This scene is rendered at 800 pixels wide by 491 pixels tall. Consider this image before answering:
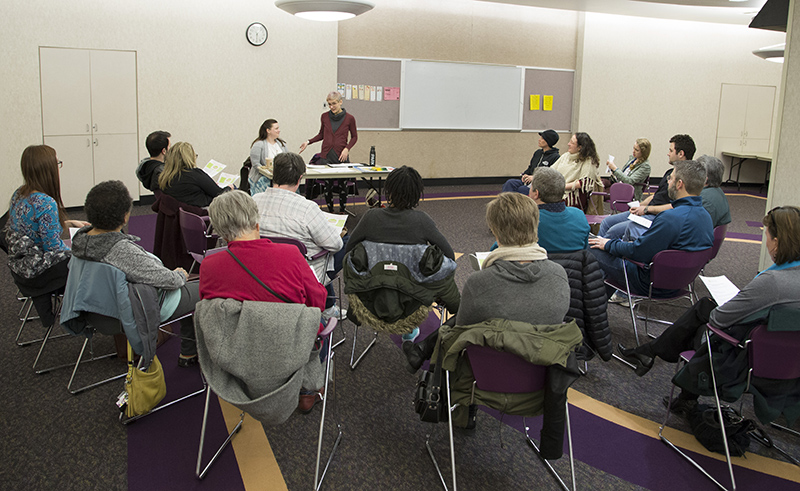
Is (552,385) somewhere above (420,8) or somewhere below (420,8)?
below

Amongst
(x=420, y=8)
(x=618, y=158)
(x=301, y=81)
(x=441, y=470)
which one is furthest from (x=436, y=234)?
(x=618, y=158)

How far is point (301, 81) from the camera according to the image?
9.27m

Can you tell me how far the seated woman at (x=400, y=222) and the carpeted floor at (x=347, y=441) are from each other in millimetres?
892

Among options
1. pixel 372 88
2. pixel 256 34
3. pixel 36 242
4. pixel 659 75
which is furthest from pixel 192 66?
pixel 659 75

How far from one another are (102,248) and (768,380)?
3.11 meters

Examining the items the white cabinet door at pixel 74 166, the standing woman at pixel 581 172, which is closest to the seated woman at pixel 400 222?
the standing woman at pixel 581 172

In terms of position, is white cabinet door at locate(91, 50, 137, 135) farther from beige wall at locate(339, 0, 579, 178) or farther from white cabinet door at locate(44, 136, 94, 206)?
beige wall at locate(339, 0, 579, 178)

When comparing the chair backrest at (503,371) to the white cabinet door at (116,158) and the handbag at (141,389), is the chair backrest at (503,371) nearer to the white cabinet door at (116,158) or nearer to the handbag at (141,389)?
the handbag at (141,389)

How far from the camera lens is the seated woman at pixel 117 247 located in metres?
2.87

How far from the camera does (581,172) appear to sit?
600 cm

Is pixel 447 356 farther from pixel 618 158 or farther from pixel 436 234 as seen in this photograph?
pixel 618 158

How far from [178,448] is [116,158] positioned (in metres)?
6.51

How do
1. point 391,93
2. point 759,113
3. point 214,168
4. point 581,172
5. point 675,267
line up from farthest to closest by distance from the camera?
point 759,113, point 391,93, point 581,172, point 214,168, point 675,267

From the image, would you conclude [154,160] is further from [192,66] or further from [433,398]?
[192,66]
